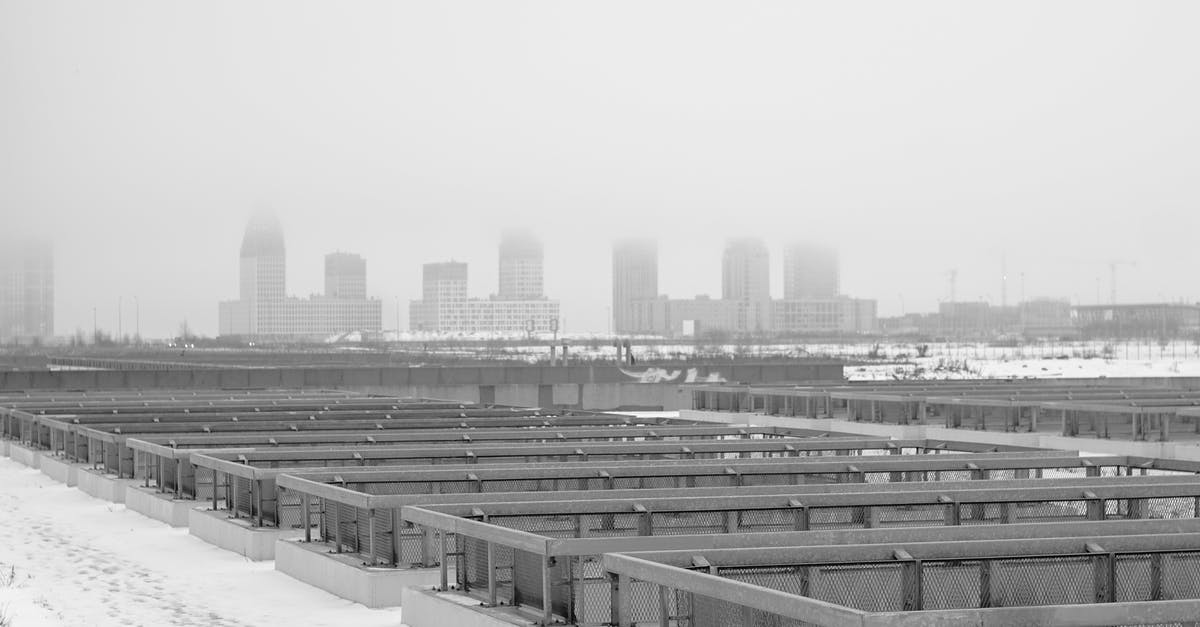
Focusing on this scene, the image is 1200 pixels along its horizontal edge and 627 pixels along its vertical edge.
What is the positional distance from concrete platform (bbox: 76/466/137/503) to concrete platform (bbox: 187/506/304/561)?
13.9 feet

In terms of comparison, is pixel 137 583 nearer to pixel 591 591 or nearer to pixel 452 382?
pixel 591 591

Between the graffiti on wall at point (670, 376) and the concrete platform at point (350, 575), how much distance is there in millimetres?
38215

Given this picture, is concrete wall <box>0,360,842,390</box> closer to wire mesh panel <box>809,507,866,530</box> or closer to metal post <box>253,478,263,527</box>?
metal post <box>253,478,263,527</box>

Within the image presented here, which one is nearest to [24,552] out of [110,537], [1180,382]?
[110,537]

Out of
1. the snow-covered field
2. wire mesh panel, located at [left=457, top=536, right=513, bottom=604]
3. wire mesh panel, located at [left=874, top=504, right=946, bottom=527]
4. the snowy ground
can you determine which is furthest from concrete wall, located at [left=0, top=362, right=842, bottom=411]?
wire mesh panel, located at [left=457, top=536, right=513, bottom=604]

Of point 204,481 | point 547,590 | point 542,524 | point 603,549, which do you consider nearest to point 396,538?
point 542,524

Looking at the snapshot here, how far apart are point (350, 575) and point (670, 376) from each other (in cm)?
4110

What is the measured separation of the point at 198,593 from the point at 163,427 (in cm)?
1236

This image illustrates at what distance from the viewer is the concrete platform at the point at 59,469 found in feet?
83.9

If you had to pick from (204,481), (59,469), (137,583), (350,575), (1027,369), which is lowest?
(1027,369)

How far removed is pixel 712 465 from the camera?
55.0 ft

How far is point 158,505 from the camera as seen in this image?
812 inches

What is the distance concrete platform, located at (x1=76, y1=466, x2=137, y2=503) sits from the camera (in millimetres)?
22875

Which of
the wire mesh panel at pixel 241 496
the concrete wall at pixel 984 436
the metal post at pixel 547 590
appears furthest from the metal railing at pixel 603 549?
the concrete wall at pixel 984 436
